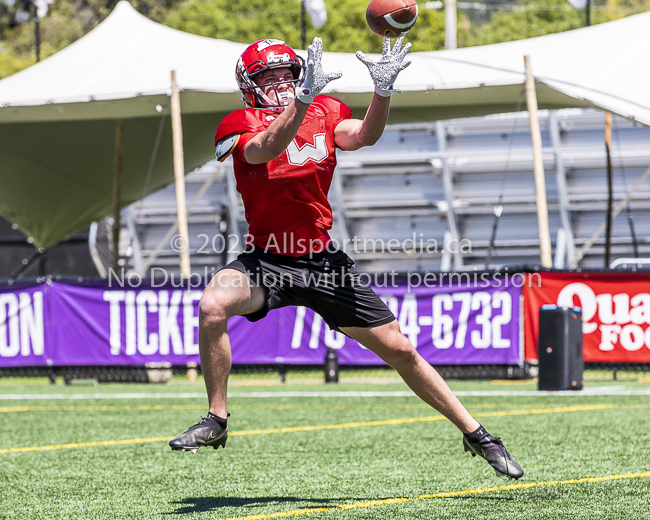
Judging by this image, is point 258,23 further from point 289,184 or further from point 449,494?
point 449,494

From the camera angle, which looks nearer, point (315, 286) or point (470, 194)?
point (315, 286)

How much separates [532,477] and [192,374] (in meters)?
7.64

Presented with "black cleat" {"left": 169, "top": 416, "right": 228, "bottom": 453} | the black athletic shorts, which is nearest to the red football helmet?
the black athletic shorts

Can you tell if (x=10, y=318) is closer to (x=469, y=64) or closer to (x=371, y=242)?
(x=469, y=64)

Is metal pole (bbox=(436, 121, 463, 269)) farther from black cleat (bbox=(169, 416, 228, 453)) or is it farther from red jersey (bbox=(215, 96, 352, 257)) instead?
black cleat (bbox=(169, 416, 228, 453))

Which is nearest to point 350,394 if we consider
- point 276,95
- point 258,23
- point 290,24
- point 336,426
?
point 336,426

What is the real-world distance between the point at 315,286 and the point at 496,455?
41.7 inches

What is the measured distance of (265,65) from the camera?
4059 millimetres

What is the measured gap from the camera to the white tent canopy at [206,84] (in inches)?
477

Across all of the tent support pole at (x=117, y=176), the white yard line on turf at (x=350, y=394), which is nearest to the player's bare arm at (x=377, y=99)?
the white yard line on turf at (x=350, y=394)

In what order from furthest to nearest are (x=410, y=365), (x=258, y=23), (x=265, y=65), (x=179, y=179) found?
1. (x=258, y=23)
2. (x=179, y=179)
3. (x=410, y=365)
4. (x=265, y=65)

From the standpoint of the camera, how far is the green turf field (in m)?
4.03

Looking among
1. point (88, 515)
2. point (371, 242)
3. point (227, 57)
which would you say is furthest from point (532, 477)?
point (371, 242)

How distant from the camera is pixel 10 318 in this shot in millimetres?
11922
